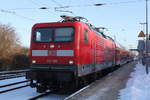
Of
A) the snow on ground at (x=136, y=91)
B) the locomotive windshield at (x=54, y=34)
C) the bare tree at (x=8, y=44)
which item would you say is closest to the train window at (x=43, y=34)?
the locomotive windshield at (x=54, y=34)

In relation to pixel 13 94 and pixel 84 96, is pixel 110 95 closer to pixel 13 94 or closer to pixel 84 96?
pixel 84 96

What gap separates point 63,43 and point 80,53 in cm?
85

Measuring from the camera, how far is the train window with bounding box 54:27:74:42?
10562mm

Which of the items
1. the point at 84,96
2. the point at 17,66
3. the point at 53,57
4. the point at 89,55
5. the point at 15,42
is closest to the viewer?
the point at 84,96

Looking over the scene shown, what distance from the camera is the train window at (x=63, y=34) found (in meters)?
10.6

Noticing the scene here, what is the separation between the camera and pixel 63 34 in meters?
10.7

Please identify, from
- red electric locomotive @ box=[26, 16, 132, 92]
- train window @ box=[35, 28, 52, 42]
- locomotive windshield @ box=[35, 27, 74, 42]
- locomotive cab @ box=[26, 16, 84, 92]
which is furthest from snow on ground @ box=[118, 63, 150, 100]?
train window @ box=[35, 28, 52, 42]

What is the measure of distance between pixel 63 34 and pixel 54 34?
41 cm

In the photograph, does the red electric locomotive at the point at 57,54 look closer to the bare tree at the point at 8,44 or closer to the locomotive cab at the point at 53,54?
the locomotive cab at the point at 53,54

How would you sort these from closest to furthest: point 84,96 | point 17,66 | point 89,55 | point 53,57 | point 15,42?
point 84,96
point 53,57
point 89,55
point 17,66
point 15,42

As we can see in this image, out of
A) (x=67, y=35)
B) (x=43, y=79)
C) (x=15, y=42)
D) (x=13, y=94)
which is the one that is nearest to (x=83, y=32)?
(x=67, y=35)

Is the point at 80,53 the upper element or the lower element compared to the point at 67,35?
lower

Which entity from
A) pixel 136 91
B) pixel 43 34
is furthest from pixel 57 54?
pixel 136 91

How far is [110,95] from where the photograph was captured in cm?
1040
